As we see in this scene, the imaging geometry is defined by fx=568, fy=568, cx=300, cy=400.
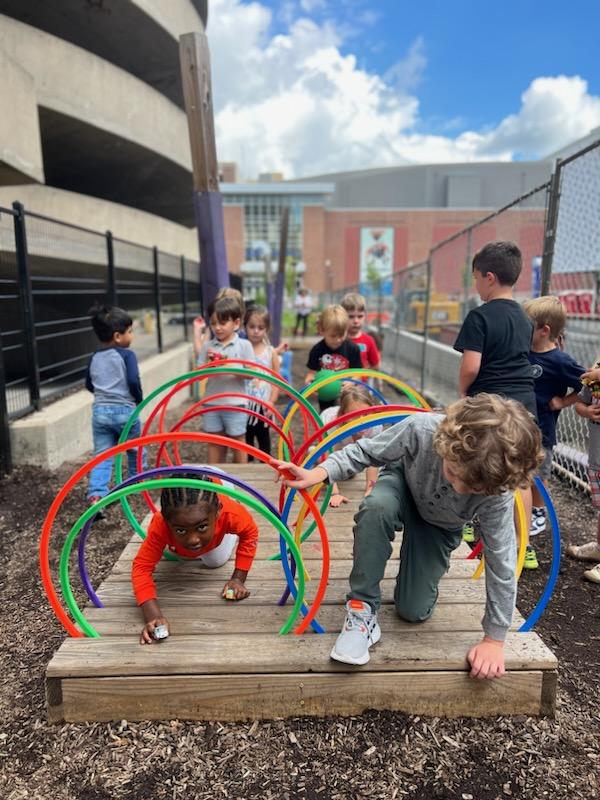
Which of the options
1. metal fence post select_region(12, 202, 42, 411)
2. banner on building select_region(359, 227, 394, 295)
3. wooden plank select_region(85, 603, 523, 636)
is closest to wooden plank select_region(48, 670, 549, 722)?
wooden plank select_region(85, 603, 523, 636)

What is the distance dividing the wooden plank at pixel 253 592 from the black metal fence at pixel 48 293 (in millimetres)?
2858

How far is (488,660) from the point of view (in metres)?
2.13

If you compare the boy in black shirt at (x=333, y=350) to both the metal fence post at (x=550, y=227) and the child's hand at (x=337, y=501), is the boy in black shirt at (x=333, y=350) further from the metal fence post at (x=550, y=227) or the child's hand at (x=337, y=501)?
A: the metal fence post at (x=550, y=227)

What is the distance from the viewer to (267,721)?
7.25 feet

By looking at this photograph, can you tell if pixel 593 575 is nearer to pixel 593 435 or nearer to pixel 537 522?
pixel 537 522

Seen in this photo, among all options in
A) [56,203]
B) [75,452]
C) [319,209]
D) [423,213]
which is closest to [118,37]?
[56,203]

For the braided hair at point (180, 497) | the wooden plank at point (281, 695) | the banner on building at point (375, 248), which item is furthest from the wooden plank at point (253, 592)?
the banner on building at point (375, 248)

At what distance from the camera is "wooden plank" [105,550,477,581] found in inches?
112

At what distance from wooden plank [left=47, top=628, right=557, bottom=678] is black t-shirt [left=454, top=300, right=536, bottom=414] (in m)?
1.32

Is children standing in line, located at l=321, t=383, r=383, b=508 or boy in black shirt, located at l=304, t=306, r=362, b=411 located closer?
children standing in line, located at l=321, t=383, r=383, b=508

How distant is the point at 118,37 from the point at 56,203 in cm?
537

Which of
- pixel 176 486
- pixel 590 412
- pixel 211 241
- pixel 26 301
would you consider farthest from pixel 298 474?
pixel 211 241

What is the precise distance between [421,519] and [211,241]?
458cm

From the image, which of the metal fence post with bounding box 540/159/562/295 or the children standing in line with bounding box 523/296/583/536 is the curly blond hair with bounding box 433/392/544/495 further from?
the metal fence post with bounding box 540/159/562/295
